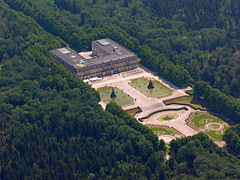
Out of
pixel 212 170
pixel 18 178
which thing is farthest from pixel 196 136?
pixel 18 178

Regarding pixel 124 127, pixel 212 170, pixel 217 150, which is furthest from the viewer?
pixel 124 127

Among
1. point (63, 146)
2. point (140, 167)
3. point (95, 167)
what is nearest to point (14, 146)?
point (63, 146)

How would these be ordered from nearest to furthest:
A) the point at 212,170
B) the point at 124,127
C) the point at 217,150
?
the point at 212,170
the point at 217,150
the point at 124,127

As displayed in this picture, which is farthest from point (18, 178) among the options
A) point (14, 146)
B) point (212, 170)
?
point (212, 170)

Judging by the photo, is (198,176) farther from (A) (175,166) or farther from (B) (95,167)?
(B) (95,167)

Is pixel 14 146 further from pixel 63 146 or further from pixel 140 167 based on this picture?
pixel 140 167

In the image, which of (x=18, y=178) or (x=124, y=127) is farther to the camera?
(x=124, y=127)

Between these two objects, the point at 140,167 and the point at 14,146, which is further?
the point at 14,146

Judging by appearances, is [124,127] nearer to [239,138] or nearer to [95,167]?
[95,167]
